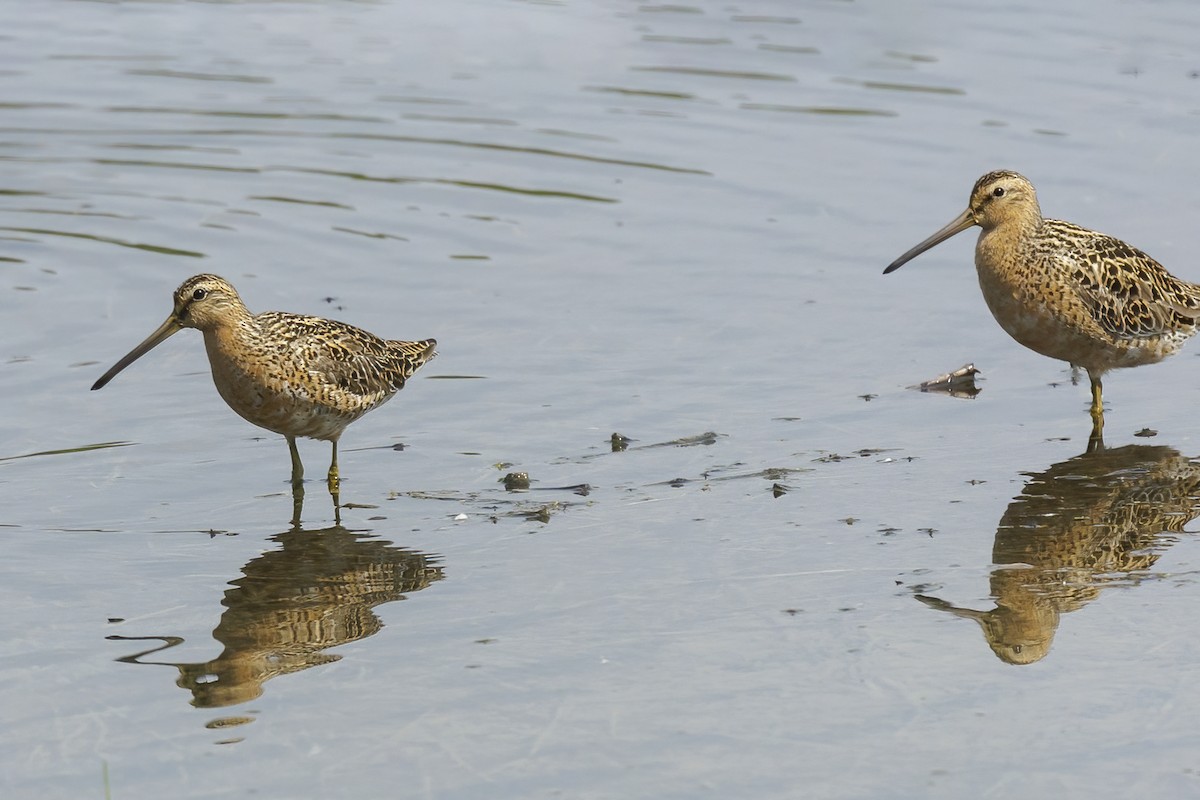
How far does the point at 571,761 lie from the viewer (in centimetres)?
529

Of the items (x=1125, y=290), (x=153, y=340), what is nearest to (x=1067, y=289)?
(x=1125, y=290)

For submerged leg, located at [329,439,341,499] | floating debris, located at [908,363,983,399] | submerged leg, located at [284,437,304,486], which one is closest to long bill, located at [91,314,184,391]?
submerged leg, located at [284,437,304,486]

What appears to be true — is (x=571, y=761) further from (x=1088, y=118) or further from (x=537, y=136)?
(x=1088, y=118)

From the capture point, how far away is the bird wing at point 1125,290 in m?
8.84

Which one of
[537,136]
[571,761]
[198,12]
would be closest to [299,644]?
[571,761]

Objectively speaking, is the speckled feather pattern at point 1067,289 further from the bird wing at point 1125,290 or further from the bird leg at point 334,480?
the bird leg at point 334,480

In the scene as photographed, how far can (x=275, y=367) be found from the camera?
8203 mm

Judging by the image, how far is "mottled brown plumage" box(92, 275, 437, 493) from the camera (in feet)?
26.8

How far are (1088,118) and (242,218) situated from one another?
687 centimetres

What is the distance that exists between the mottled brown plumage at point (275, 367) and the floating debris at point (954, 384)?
9.24ft

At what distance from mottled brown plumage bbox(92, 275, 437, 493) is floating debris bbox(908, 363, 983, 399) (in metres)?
2.82

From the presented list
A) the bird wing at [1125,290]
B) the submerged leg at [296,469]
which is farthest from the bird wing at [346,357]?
the bird wing at [1125,290]

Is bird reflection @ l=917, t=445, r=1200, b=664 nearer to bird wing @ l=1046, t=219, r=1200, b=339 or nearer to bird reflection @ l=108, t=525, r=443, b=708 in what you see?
bird wing @ l=1046, t=219, r=1200, b=339

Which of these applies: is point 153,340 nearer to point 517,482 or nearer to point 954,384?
point 517,482
